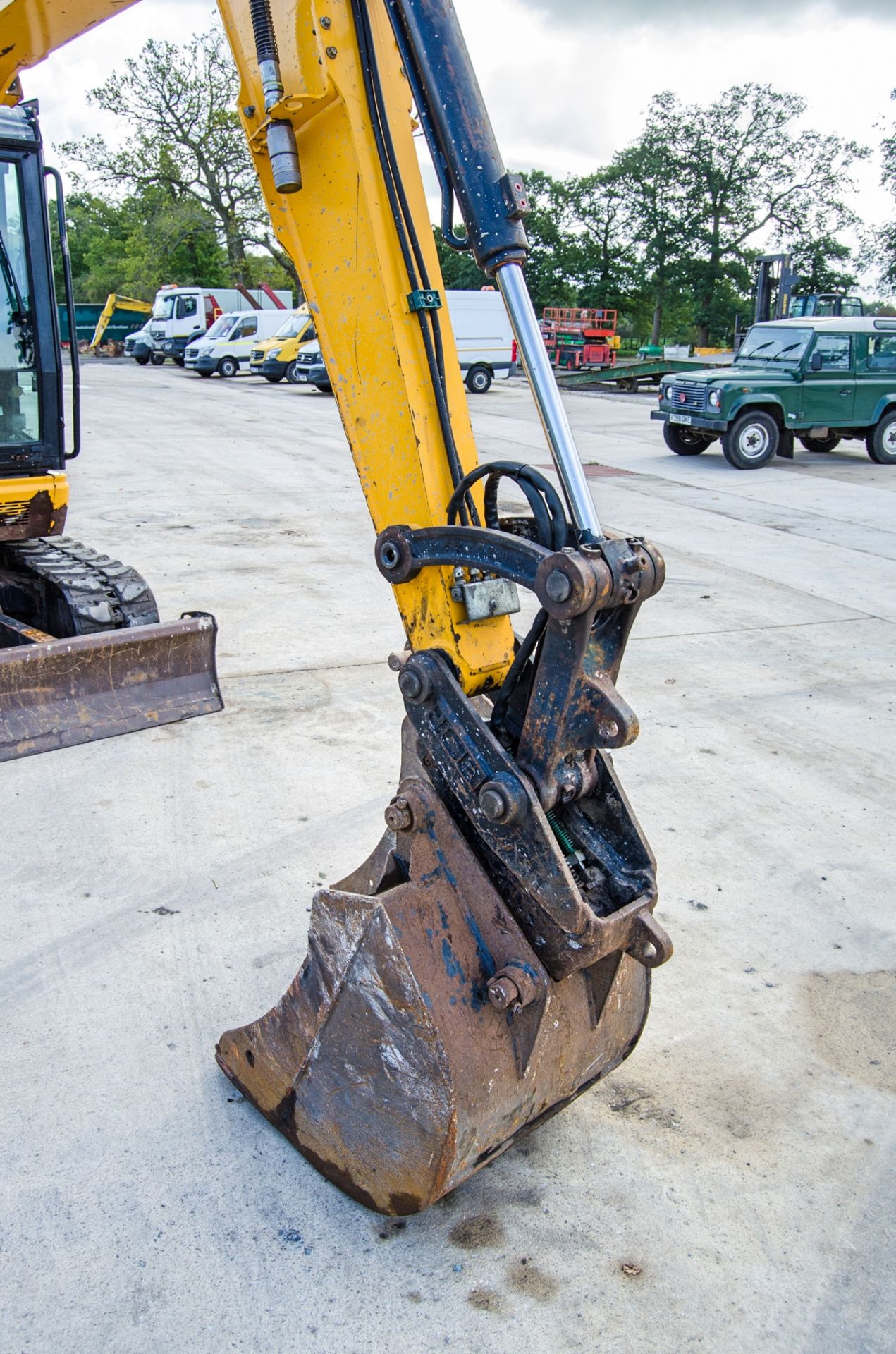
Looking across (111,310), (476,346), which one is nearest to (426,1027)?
(476,346)

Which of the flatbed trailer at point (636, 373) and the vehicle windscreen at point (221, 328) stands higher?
the vehicle windscreen at point (221, 328)

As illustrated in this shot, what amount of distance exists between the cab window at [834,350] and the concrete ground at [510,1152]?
8.71 m

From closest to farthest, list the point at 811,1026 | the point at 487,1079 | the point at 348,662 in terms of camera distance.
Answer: the point at 487,1079, the point at 811,1026, the point at 348,662

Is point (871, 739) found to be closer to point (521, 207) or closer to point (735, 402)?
point (521, 207)

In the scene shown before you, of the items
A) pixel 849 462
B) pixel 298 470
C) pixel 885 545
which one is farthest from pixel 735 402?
pixel 298 470

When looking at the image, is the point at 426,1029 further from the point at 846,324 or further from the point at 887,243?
the point at 887,243

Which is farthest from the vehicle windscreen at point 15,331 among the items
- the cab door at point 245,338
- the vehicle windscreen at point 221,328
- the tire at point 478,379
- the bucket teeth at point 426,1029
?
the vehicle windscreen at point 221,328

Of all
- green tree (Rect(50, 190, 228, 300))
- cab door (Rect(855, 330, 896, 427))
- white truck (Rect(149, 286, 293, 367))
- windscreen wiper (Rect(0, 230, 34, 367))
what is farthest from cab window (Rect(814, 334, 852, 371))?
green tree (Rect(50, 190, 228, 300))

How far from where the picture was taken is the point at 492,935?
7.85ft

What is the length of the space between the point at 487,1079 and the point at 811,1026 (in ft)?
4.67

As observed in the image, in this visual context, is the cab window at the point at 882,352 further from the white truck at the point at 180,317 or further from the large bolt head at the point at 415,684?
the white truck at the point at 180,317

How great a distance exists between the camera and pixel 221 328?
30.9 meters

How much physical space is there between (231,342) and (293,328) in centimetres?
287

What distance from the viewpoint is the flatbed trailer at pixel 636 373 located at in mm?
27422
